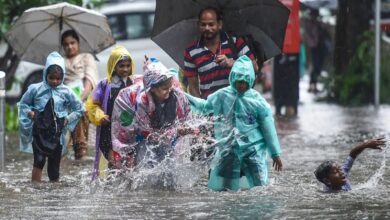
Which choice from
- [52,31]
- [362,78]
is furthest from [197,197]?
[362,78]

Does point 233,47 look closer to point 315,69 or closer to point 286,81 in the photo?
point 286,81

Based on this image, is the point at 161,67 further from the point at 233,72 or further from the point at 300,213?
the point at 300,213

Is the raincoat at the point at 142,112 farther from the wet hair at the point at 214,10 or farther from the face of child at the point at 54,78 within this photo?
the face of child at the point at 54,78

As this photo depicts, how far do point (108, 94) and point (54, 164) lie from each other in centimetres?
100

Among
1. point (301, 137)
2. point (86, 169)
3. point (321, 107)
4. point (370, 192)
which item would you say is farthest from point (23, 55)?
point (321, 107)

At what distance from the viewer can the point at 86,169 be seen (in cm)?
1339

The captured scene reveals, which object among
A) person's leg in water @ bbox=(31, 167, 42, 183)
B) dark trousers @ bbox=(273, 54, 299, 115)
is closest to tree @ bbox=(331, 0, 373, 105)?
dark trousers @ bbox=(273, 54, 299, 115)

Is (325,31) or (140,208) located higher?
(325,31)

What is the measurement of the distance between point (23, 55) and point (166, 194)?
14.6ft

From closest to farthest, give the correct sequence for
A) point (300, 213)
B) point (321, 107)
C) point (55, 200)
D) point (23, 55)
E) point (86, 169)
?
1. point (300, 213)
2. point (55, 200)
3. point (86, 169)
4. point (23, 55)
5. point (321, 107)

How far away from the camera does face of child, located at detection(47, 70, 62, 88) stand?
11.9 m

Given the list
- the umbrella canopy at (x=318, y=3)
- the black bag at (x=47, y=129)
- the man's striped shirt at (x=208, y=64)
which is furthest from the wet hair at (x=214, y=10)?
the umbrella canopy at (x=318, y=3)

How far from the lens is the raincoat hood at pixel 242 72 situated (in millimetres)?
10312

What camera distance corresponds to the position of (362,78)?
22.4 m
